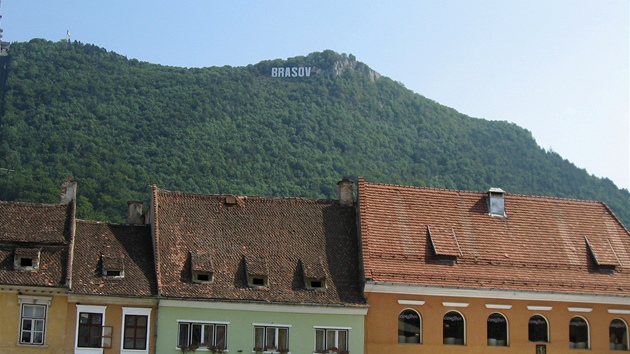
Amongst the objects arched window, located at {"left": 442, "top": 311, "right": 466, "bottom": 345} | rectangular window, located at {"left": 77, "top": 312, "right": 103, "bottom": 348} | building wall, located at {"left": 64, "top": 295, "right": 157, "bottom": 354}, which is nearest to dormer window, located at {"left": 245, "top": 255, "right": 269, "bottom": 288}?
building wall, located at {"left": 64, "top": 295, "right": 157, "bottom": 354}

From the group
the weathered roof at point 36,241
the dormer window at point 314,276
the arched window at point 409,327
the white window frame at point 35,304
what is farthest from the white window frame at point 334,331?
the white window frame at point 35,304

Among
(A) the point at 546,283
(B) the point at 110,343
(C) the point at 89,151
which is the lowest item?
(B) the point at 110,343

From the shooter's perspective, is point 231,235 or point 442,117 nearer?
point 231,235

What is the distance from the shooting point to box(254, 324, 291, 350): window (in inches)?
1831

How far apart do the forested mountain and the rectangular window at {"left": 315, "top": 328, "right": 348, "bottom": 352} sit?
26981mm

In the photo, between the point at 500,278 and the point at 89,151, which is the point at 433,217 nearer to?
the point at 500,278

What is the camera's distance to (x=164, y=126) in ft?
387

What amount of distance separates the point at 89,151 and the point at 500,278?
5562cm

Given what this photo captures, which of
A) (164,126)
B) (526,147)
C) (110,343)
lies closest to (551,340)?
(110,343)

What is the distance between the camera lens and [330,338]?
47219mm

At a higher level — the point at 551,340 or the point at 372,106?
the point at 372,106

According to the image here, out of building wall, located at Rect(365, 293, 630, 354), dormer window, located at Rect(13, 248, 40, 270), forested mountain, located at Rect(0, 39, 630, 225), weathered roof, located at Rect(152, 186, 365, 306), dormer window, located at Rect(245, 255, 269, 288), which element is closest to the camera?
dormer window, located at Rect(13, 248, 40, 270)

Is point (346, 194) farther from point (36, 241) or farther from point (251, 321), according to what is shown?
point (36, 241)

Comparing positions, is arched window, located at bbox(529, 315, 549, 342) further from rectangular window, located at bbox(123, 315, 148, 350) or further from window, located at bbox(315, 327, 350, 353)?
rectangular window, located at bbox(123, 315, 148, 350)
